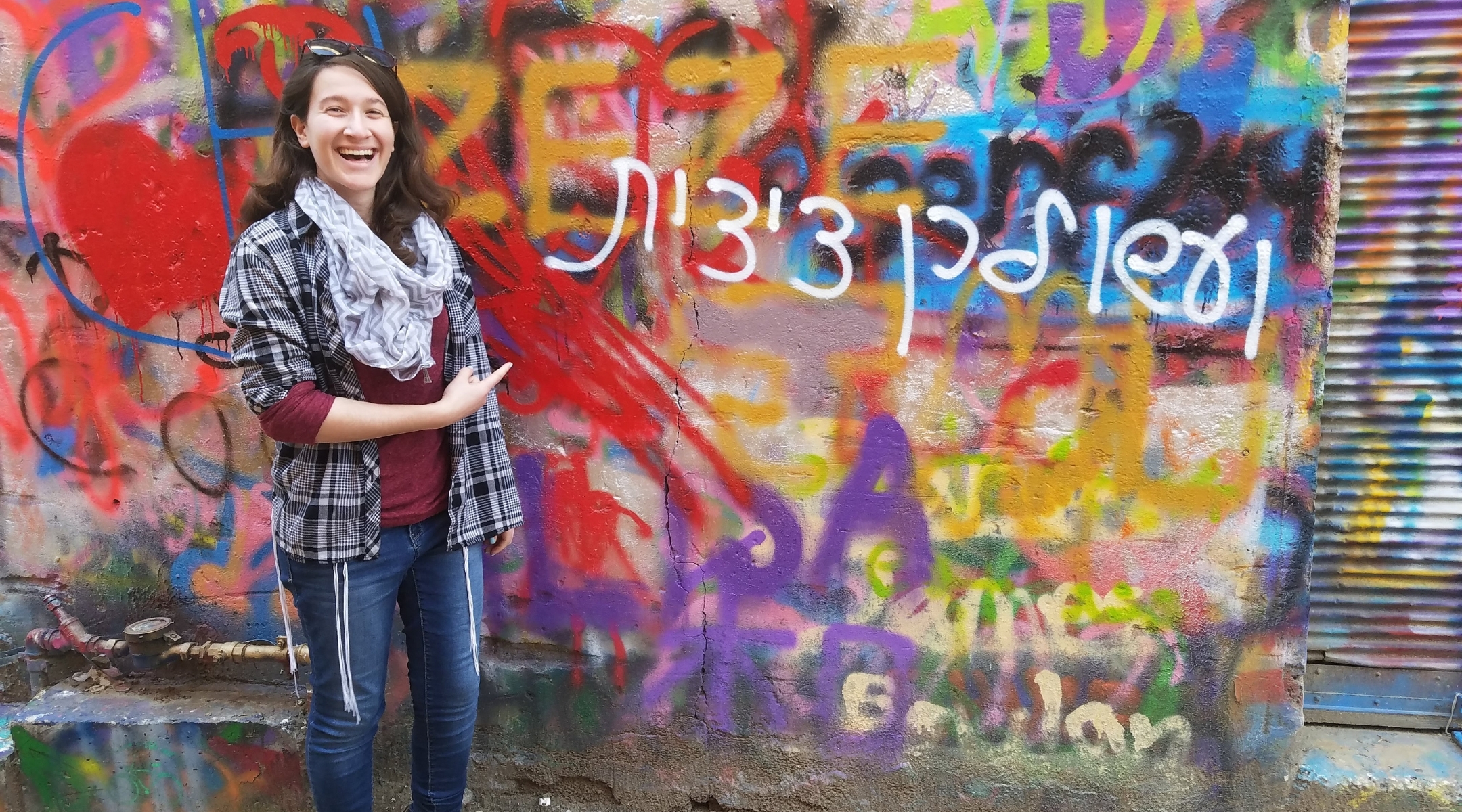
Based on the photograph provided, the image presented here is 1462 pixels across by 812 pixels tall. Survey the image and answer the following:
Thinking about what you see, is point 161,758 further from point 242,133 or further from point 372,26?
point 372,26

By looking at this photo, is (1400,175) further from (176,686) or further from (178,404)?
(176,686)

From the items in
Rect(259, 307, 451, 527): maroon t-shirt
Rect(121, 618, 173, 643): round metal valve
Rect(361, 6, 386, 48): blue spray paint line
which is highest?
Rect(361, 6, 386, 48): blue spray paint line

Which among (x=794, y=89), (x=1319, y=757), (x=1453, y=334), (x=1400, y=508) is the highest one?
(x=794, y=89)

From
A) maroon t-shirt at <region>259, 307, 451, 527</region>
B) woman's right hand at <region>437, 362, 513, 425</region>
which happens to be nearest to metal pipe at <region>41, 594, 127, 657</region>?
maroon t-shirt at <region>259, 307, 451, 527</region>

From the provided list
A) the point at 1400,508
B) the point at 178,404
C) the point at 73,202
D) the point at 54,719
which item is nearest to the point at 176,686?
the point at 54,719

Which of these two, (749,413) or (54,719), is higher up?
(749,413)

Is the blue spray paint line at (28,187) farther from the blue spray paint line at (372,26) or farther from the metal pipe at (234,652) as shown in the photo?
the metal pipe at (234,652)

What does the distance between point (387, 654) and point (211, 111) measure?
5.48 feet

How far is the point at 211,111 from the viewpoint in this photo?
8.17 feet

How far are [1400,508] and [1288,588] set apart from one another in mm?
454

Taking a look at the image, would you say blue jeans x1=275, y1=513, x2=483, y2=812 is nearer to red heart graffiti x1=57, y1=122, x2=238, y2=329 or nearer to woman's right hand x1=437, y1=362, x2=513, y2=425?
woman's right hand x1=437, y1=362, x2=513, y2=425

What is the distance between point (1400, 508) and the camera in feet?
8.06

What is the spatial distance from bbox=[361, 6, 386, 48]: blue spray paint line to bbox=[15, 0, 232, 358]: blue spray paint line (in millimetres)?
517

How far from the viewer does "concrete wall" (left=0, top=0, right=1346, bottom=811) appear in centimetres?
224
